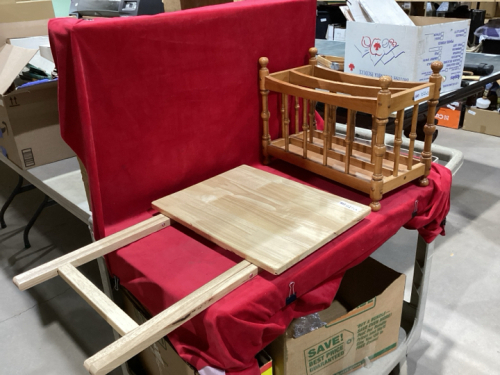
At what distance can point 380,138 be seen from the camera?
1094mm

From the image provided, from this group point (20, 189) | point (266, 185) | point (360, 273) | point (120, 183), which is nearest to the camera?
point (120, 183)

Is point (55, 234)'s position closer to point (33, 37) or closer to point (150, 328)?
point (33, 37)

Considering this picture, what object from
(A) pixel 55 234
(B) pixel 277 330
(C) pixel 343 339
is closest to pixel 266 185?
(B) pixel 277 330

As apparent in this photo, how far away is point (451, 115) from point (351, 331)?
316cm

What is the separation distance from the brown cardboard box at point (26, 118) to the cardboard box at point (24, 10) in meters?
0.51

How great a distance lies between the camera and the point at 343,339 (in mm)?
1322

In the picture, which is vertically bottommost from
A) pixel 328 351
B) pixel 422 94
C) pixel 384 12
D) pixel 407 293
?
pixel 407 293

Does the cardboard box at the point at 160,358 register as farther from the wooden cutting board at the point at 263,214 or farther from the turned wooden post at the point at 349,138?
the turned wooden post at the point at 349,138

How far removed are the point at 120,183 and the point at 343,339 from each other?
786 mm

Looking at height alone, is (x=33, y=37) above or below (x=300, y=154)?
above

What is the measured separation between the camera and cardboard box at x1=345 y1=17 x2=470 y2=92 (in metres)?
1.71

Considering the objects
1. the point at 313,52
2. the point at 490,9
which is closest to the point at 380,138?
the point at 313,52

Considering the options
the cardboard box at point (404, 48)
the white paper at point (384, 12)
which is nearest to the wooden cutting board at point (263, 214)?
the cardboard box at point (404, 48)

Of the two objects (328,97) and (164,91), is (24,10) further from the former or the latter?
(328,97)
